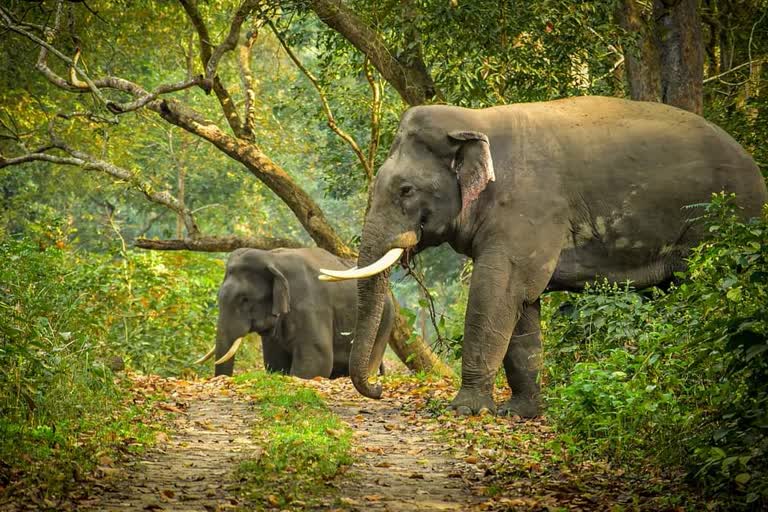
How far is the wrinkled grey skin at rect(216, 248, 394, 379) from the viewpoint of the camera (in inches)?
674

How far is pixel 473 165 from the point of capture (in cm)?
1047

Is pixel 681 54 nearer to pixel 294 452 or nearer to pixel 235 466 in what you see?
pixel 294 452

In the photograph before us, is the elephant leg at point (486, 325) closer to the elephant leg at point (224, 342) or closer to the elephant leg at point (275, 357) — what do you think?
the elephant leg at point (224, 342)

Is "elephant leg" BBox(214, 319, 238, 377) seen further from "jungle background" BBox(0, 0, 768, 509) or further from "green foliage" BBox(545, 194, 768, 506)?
Answer: "green foliage" BBox(545, 194, 768, 506)

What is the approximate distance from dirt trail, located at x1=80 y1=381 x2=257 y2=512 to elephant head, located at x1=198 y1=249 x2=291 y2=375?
6.48 metres

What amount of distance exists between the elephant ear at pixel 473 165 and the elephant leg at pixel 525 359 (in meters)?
1.24

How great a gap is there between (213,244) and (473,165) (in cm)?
779

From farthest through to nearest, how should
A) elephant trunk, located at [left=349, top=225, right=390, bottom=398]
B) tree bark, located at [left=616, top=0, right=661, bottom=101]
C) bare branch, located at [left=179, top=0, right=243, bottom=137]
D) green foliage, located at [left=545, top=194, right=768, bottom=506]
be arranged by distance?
bare branch, located at [left=179, top=0, right=243, bottom=137]
tree bark, located at [left=616, top=0, right=661, bottom=101]
elephant trunk, located at [left=349, top=225, right=390, bottom=398]
green foliage, located at [left=545, top=194, right=768, bottom=506]

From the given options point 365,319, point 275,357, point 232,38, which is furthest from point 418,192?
point 275,357

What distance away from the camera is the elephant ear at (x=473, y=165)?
10.4 metres

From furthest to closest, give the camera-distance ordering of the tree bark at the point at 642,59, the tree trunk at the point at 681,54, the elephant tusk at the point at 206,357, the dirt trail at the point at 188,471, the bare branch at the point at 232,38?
1. the elephant tusk at the point at 206,357
2. the bare branch at the point at 232,38
3. the tree bark at the point at 642,59
4. the tree trunk at the point at 681,54
5. the dirt trail at the point at 188,471

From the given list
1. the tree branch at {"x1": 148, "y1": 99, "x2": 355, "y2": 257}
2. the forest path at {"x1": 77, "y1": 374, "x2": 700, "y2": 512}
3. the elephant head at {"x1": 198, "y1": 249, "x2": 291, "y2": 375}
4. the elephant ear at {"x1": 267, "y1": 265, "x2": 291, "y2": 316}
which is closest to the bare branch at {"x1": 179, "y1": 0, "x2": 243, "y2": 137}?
the tree branch at {"x1": 148, "y1": 99, "x2": 355, "y2": 257}

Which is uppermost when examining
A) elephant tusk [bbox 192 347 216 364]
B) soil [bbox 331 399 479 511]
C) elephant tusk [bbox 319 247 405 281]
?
elephant tusk [bbox 319 247 405 281]

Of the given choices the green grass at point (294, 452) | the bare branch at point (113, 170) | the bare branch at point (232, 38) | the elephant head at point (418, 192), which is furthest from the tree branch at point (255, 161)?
the elephant head at point (418, 192)
